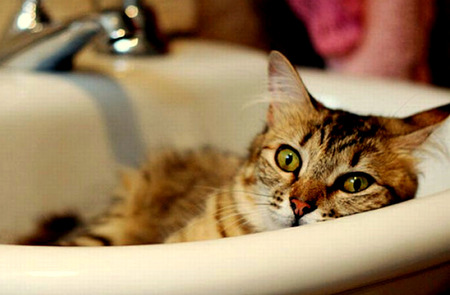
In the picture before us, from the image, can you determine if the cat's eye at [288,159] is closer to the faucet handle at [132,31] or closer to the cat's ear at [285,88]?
the cat's ear at [285,88]

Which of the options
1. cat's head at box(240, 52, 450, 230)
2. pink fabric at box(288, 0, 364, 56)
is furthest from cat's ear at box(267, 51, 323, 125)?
pink fabric at box(288, 0, 364, 56)

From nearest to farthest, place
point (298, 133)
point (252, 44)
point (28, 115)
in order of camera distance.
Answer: point (298, 133), point (28, 115), point (252, 44)

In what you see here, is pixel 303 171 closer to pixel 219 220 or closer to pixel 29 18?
pixel 219 220

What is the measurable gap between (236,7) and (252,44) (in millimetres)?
100

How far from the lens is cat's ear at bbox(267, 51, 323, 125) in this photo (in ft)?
2.31

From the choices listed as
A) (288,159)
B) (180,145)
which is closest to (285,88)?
(288,159)

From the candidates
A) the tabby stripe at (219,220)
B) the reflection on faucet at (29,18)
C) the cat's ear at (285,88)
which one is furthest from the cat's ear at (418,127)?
the reflection on faucet at (29,18)

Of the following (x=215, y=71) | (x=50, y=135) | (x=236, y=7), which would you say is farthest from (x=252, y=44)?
(x=50, y=135)

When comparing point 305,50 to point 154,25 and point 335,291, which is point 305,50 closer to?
point 154,25

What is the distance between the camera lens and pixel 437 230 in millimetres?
482

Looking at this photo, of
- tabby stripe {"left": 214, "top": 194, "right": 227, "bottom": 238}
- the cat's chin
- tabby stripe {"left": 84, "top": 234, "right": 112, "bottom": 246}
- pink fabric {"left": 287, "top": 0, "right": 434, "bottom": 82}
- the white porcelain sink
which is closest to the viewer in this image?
the white porcelain sink

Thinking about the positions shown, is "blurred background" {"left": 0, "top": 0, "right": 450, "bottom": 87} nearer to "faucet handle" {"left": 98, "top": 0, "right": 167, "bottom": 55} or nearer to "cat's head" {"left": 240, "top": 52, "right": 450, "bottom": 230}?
"faucet handle" {"left": 98, "top": 0, "right": 167, "bottom": 55}

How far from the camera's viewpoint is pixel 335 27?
43.5 inches

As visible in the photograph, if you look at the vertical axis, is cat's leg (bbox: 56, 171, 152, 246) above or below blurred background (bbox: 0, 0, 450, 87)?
below
